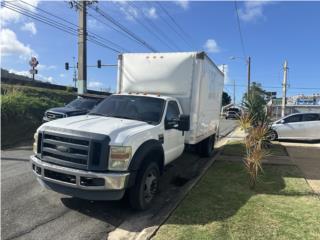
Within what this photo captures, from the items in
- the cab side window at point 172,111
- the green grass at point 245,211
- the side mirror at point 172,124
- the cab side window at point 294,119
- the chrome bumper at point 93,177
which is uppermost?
the cab side window at point 172,111

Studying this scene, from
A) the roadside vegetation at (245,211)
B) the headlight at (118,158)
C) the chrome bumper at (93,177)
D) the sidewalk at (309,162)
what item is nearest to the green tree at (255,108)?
the sidewalk at (309,162)

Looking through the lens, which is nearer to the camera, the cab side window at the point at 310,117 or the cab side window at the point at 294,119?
the cab side window at the point at 310,117

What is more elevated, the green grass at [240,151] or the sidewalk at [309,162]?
the green grass at [240,151]

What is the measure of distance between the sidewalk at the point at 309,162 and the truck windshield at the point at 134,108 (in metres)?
3.66

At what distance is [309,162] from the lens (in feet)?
36.2

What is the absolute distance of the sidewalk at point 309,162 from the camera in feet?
27.3

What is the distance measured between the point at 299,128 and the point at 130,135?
46.9 feet

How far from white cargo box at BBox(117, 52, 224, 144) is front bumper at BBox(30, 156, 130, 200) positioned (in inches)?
143

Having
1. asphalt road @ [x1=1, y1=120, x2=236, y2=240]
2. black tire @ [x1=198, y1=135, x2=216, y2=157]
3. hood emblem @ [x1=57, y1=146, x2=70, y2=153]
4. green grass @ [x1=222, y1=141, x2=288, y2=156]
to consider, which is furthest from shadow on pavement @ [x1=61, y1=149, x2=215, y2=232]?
green grass @ [x1=222, y1=141, x2=288, y2=156]

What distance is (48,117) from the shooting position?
14008mm

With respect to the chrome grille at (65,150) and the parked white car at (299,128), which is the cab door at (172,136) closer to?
the chrome grille at (65,150)

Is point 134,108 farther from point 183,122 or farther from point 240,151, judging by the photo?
point 240,151

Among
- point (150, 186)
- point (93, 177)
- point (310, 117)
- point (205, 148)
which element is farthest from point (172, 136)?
point (310, 117)

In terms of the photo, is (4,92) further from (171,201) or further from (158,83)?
(171,201)
